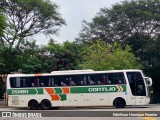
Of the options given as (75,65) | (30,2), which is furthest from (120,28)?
(30,2)

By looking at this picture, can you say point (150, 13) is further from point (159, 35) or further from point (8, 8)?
point (8, 8)

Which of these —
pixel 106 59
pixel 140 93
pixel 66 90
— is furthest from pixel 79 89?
pixel 106 59

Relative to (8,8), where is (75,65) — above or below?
below

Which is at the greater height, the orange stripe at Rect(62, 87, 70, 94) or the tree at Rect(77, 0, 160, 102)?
the tree at Rect(77, 0, 160, 102)

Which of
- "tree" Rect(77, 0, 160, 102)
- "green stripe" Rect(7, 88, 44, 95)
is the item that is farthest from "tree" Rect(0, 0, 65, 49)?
"green stripe" Rect(7, 88, 44, 95)

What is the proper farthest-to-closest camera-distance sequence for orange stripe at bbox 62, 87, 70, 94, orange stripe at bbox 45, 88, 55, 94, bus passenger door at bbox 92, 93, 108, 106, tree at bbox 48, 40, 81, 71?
tree at bbox 48, 40, 81, 71 → orange stripe at bbox 45, 88, 55, 94 → orange stripe at bbox 62, 87, 70, 94 → bus passenger door at bbox 92, 93, 108, 106

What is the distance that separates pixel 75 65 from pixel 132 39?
28.1 ft

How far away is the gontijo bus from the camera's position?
1021 inches

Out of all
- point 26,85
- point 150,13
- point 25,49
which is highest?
point 150,13

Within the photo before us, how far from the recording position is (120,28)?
156 feet

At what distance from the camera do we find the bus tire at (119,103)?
85.2 feet

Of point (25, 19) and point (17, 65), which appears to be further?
point (25, 19)

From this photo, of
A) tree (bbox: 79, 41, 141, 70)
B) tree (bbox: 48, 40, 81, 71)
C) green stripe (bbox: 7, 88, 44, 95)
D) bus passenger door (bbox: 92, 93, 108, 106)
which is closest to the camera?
bus passenger door (bbox: 92, 93, 108, 106)

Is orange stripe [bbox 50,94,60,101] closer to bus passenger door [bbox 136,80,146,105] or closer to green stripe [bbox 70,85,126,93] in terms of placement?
green stripe [bbox 70,85,126,93]
